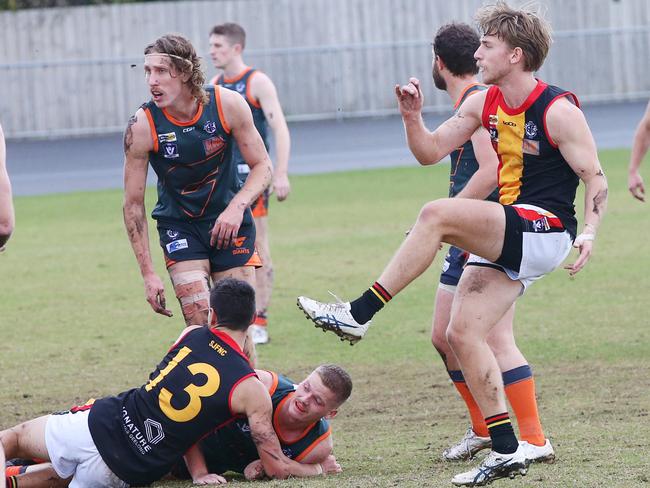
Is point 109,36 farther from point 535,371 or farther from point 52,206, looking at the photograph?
point 535,371

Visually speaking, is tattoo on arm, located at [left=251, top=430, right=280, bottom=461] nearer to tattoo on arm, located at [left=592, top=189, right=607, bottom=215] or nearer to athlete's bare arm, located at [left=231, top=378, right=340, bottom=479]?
athlete's bare arm, located at [left=231, top=378, right=340, bottom=479]

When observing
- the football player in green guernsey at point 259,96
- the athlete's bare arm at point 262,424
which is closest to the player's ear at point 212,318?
the athlete's bare arm at point 262,424

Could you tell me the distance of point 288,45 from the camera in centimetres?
3030

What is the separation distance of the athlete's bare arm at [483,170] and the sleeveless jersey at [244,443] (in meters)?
1.44

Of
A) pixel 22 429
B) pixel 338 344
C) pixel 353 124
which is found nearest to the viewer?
pixel 22 429

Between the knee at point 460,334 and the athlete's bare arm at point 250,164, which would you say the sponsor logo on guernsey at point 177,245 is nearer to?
the athlete's bare arm at point 250,164

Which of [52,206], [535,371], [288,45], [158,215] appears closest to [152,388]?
[158,215]

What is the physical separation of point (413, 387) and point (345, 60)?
21063mm

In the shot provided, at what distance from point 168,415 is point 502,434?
165cm

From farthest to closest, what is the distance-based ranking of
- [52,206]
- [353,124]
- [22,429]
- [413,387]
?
[353,124] < [52,206] < [413,387] < [22,429]

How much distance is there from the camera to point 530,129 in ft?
18.4

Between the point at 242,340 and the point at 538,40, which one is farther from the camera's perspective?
the point at 242,340

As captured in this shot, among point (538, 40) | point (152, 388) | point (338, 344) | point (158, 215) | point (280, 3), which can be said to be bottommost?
point (338, 344)

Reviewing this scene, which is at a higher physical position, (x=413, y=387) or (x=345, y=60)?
(x=345, y=60)
